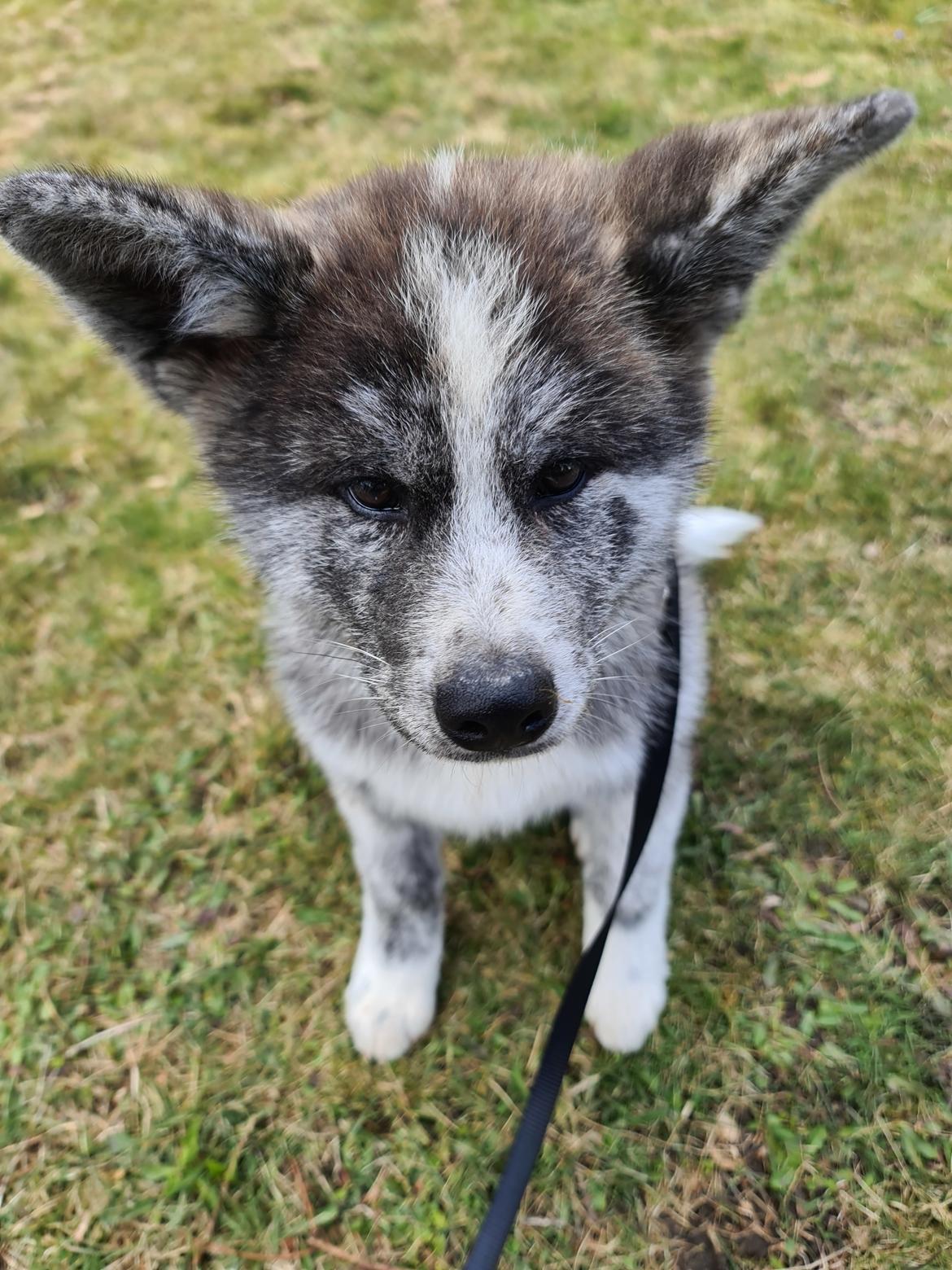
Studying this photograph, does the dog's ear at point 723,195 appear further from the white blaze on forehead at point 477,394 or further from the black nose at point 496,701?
the black nose at point 496,701

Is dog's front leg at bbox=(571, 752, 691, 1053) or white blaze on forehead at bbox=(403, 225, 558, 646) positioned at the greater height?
white blaze on forehead at bbox=(403, 225, 558, 646)

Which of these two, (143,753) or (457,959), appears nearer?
(457,959)

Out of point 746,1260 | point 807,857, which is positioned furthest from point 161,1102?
point 807,857

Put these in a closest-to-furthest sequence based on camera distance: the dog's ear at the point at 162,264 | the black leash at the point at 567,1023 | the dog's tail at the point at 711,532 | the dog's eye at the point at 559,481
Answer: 1. the dog's ear at the point at 162,264
2. the dog's eye at the point at 559,481
3. the black leash at the point at 567,1023
4. the dog's tail at the point at 711,532

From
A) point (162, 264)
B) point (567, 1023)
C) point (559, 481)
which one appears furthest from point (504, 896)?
point (162, 264)

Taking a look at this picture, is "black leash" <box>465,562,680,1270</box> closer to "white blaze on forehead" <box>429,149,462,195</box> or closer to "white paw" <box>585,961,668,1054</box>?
"white paw" <box>585,961,668,1054</box>

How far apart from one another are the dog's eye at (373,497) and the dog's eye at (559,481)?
291 mm

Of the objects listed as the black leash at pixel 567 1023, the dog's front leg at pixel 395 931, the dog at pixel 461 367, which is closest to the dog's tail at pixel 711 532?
the black leash at pixel 567 1023

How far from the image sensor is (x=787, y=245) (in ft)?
6.77

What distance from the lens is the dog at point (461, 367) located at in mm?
1743

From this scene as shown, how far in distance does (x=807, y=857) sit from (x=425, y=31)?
5707mm

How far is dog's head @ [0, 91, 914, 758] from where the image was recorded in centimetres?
174

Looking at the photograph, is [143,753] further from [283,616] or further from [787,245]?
[787,245]

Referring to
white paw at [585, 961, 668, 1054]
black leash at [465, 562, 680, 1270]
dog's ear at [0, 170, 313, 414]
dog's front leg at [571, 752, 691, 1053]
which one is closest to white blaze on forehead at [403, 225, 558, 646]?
dog's ear at [0, 170, 313, 414]
